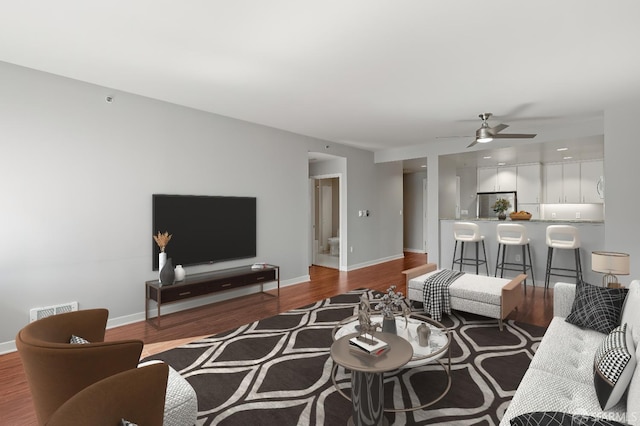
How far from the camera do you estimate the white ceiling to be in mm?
2273

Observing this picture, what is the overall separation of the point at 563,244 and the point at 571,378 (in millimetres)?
3826

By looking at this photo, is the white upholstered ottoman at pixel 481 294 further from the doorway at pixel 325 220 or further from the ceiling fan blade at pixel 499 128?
the doorway at pixel 325 220

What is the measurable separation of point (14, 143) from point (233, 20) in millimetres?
2540

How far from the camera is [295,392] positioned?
2453 mm

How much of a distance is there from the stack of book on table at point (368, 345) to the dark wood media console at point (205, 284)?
99.8 inches

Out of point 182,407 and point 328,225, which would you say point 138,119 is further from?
point 328,225

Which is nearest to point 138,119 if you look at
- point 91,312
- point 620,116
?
point 91,312

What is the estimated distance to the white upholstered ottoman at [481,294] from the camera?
143 inches

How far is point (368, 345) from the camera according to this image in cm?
212

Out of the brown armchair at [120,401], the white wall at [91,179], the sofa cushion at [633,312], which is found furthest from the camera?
the white wall at [91,179]

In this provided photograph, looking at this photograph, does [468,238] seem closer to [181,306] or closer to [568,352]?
[568,352]

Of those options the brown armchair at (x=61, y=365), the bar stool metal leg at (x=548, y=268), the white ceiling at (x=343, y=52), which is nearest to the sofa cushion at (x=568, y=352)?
the white ceiling at (x=343, y=52)

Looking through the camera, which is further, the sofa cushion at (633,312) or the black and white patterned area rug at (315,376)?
the black and white patterned area rug at (315,376)

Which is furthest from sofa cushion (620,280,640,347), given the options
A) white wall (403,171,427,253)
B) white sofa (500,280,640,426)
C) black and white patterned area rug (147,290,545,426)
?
white wall (403,171,427,253)
